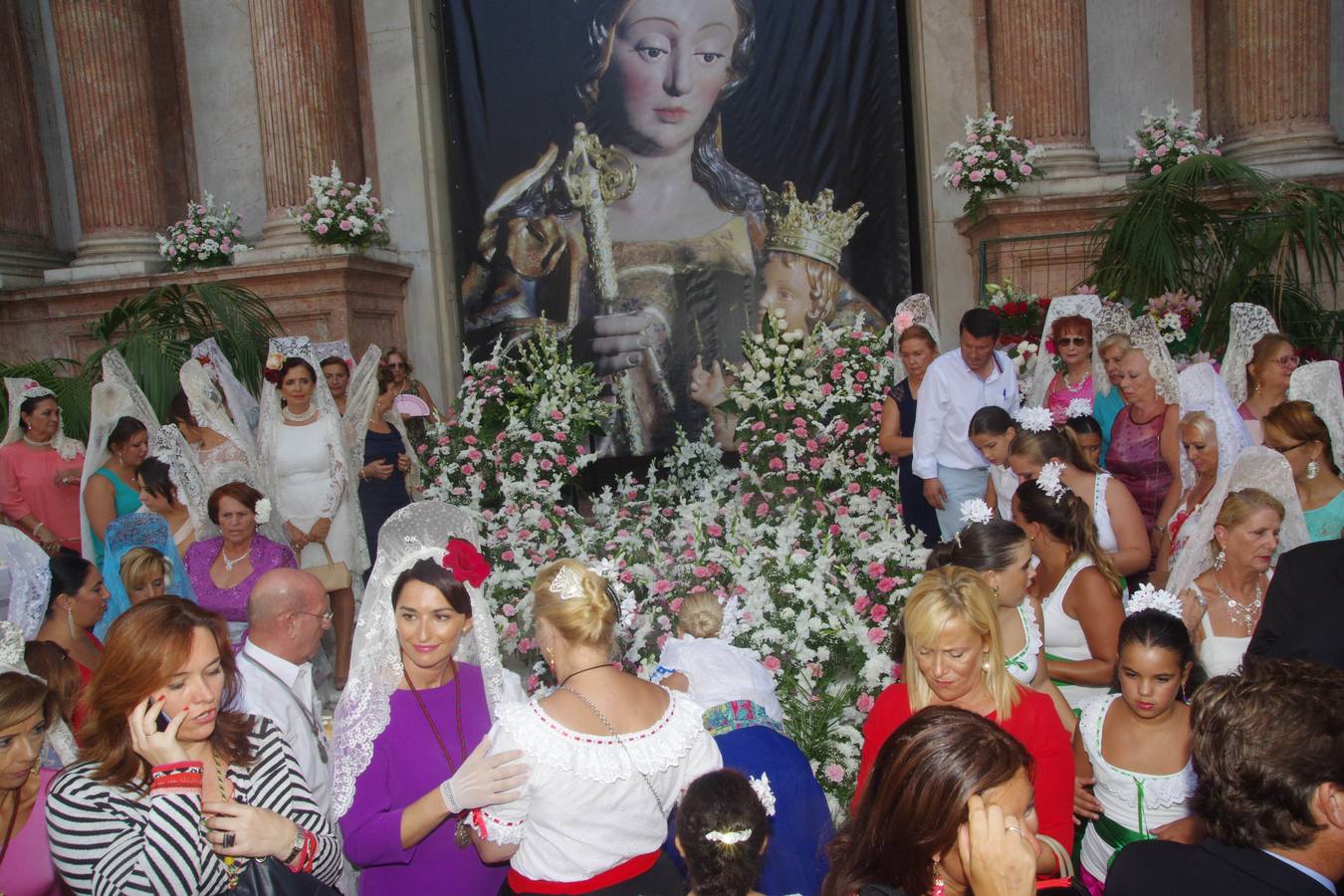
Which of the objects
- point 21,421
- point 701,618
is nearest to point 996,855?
point 701,618

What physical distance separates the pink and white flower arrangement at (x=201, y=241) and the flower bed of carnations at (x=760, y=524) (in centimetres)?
353

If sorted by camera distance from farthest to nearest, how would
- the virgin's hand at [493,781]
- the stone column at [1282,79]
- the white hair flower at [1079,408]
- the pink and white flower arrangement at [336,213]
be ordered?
the pink and white flower arrangement at [336,213], the stone column at [1282,79], the white hair flower at [1079,408], the virgin's hand at [493,781]

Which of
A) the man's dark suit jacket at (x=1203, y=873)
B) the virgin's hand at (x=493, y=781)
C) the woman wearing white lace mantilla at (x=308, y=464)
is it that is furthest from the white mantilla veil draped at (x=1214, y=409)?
the woman wearing white lace mantilla at (x=308, y=464)

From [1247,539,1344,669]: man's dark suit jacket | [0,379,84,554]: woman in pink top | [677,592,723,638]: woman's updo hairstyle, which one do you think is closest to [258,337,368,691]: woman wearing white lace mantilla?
[0,379,84,554]: woman in pink top

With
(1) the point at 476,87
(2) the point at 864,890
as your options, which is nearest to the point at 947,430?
(2) the point at 864,890

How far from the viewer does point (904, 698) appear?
272 cm

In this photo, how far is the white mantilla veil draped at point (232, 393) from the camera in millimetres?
6172

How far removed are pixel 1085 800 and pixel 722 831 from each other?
55.1 inches

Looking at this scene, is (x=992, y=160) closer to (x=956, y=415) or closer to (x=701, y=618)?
(x=956, y=415)

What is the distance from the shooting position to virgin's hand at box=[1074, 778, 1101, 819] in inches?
113

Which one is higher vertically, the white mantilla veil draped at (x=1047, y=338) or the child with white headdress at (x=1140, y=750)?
the white mantilla veil draped at (x=1047, y=338)

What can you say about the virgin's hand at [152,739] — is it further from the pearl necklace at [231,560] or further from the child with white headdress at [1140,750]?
the pearl necklace at [231,560]

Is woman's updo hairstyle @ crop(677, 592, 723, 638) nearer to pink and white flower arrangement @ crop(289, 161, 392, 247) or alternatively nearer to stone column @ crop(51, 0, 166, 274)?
pink and white flower arrangement @ crop(289, 161, 392, 247)

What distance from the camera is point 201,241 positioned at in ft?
29.7
